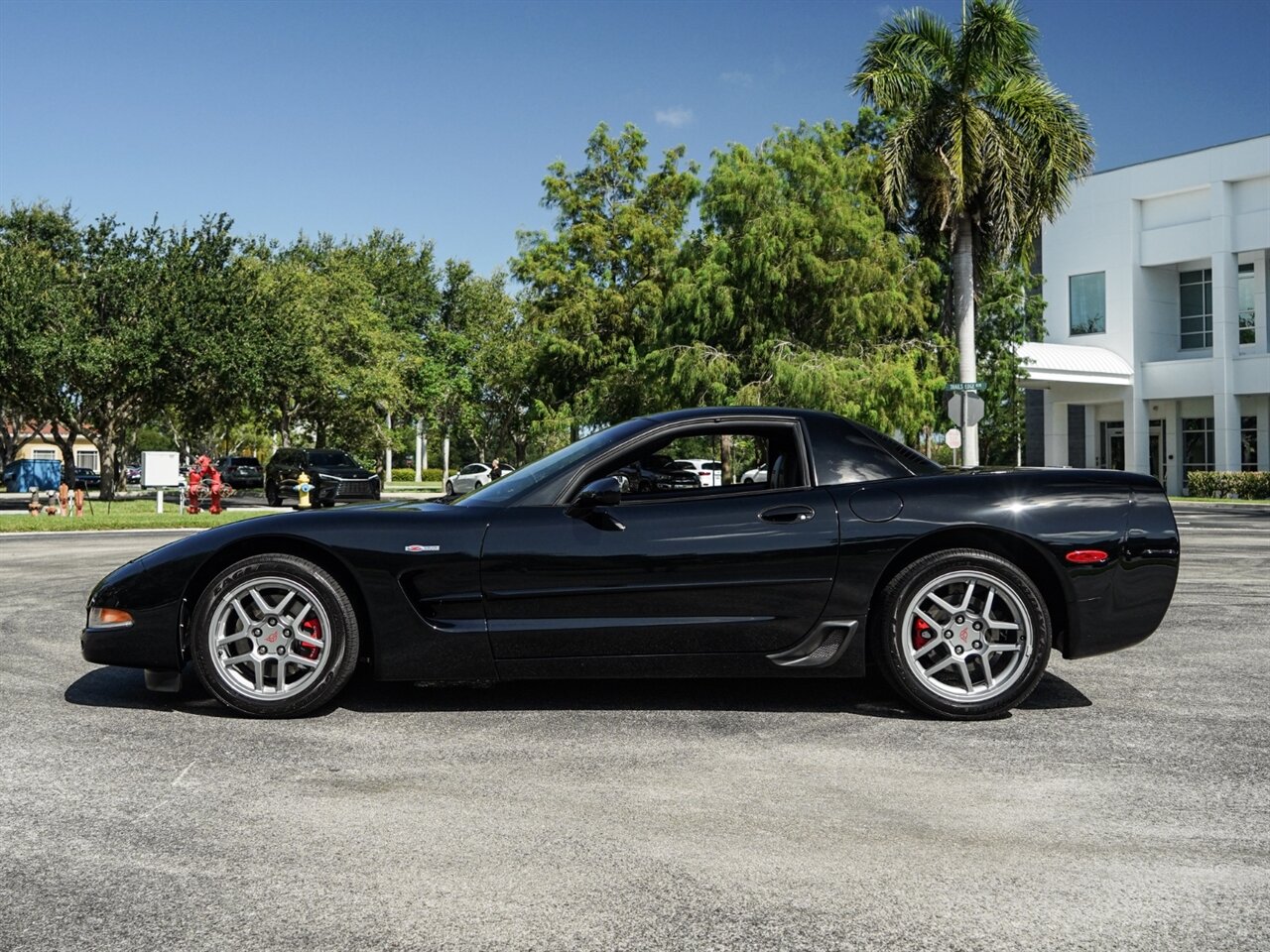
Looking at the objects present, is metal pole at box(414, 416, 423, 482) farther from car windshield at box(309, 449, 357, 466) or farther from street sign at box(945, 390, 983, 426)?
street sign at box(945, 390, 983, 426)

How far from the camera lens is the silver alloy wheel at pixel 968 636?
17.1 ft

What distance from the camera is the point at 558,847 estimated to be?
3.50 metres

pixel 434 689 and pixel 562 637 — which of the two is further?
pixel 434 689

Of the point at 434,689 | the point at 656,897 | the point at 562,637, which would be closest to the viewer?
the point at 656,897

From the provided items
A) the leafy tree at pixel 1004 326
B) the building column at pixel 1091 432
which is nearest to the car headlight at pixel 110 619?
the leafy tree at pixel 1004 326

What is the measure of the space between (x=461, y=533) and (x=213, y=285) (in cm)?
3366

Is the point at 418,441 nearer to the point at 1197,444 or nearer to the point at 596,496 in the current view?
the point at 1197,444

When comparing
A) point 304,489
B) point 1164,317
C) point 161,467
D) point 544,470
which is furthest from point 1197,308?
point 544,470

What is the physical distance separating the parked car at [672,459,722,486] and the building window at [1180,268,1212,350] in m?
42.7

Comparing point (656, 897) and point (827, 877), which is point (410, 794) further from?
point (827, 877)

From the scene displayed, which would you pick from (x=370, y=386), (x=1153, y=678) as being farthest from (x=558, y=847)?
(x=370, y=386)

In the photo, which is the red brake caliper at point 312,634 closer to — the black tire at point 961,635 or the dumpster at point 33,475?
the black tire at point 961,635

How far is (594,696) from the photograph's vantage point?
225 inches

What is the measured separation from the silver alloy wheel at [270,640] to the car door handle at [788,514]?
1.98 meters
